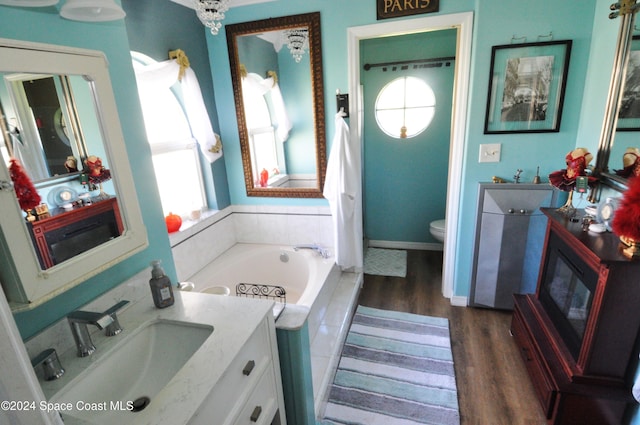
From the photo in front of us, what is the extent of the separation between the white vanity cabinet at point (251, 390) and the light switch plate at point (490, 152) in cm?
191

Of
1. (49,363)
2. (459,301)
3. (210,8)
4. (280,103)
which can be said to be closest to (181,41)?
(210,8)

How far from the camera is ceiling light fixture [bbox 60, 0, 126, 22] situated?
1.00 m

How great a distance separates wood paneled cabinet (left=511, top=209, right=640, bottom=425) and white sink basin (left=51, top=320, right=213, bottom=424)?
164 cm

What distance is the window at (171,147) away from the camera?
222 centimetres

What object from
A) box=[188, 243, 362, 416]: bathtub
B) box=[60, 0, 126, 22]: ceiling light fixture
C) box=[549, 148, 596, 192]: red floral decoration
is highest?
box=[60, 0, 126, 22]: ceiling light fixture

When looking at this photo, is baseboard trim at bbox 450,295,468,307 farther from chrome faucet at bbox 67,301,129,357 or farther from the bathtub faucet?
chrome faucet at bbox 67,301,129,357

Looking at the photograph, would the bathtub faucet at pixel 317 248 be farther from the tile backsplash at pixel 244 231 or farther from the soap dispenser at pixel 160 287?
the soap dispenser at pixel 160 287

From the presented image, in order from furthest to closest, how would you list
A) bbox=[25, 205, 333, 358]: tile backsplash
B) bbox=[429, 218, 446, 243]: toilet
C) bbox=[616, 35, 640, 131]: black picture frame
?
bbox=[429, 218, 446, 243]: toilet → bbox=[25, 205, 333, 358]: tile backsplash → bbox=[616, 35, 640, 131]: black picture frame

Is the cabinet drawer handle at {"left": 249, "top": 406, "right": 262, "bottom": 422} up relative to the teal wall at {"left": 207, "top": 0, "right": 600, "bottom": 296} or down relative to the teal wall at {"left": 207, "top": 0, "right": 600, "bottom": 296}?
down

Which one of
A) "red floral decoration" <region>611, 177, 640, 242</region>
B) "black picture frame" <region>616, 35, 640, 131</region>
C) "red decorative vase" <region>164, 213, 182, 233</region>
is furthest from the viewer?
"red decorative vase" <region>164, 213, 182, 233</region>

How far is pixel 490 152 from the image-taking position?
2281mm

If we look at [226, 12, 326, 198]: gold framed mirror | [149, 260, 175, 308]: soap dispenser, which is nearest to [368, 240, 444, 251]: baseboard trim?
[226, 12, 326, 198]: gold framed mirror

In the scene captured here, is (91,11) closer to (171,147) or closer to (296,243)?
(171,147)

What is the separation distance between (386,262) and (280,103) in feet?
6.56
